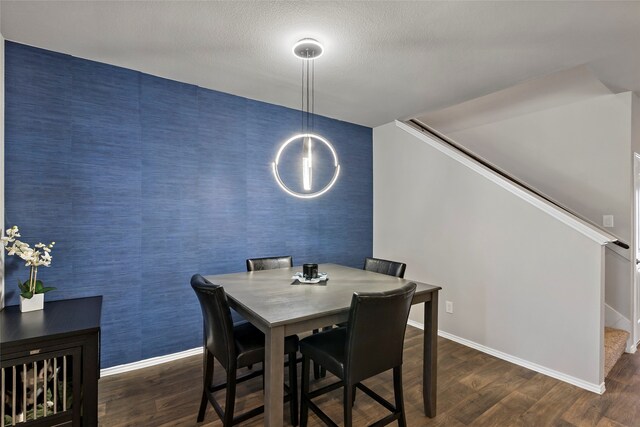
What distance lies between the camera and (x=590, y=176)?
10.6 feet

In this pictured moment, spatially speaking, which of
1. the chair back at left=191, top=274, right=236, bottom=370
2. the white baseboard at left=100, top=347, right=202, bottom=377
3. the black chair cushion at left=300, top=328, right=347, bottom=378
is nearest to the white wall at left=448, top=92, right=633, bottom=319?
the black chair cushion at left=300, top=328, right=347, bottom=378

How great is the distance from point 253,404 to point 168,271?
1365 mm

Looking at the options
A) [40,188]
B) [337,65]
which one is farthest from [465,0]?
[40,188]

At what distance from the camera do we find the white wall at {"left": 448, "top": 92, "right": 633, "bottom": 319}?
119 inches

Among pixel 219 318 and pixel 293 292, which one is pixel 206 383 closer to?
pixel 219 318

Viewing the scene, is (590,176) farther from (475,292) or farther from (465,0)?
(465,0)

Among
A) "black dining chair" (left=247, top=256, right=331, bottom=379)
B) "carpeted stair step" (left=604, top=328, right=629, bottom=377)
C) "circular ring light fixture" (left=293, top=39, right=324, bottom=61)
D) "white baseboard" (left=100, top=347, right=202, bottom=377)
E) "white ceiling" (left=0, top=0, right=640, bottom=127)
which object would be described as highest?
"white ceiling" (left=0, top=0, right=640, bottom=127)

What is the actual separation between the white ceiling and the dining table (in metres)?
1.71

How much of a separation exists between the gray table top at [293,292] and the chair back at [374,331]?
0.47 feet

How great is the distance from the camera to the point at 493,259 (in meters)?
3.01

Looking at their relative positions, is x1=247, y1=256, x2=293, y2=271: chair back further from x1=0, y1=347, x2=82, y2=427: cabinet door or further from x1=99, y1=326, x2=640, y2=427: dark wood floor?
x1=0, y1=347, x2=82, y2=427: cabinet door

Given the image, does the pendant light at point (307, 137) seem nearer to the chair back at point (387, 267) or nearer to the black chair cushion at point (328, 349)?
the chair back at point (387, 267)

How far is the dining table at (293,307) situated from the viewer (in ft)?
4.83

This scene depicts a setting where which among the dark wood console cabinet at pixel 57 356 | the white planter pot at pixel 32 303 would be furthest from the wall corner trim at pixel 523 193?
the white planter pot at pixel 32 303
